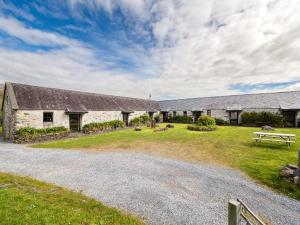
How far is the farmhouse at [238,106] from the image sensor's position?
24.5 meters

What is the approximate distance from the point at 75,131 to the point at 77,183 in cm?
1532

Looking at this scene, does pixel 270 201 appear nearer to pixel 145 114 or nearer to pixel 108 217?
pixel 108 217

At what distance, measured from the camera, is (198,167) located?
779 centimetres

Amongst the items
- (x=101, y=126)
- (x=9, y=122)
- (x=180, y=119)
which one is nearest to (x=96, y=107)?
→ (x=101, y=126)

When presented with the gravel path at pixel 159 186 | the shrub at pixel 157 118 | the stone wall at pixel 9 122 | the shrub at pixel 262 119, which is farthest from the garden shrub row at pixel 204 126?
the stone wall at pixel 9 122

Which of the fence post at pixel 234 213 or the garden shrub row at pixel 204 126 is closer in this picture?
the fence post at pixel 234 213

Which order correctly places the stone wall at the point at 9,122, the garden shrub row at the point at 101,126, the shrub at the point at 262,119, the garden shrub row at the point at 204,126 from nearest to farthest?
1. the stone wall at the point at 9,122
2. the garden shrub row at the point at 101,126
3. the garden shrub row at the point at 204,126
4. the shrub at the point at 262,119

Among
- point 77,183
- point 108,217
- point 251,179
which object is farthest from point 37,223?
point 251,179

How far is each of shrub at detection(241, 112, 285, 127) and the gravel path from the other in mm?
22835

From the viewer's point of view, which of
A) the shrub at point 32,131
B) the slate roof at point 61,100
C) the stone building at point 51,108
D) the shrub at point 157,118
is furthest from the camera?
the shrub at point 157,118

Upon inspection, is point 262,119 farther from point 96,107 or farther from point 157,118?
point 96,107

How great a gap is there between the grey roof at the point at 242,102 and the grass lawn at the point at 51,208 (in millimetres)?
29175

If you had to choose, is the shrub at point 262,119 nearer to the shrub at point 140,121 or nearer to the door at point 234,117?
the door at point 234,117

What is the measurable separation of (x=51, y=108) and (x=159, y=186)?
16.4 metres
